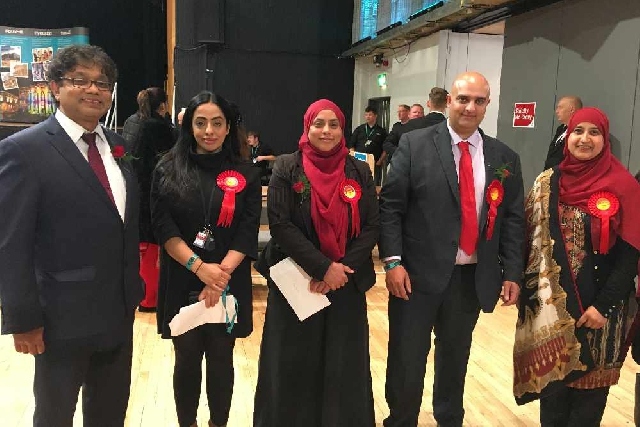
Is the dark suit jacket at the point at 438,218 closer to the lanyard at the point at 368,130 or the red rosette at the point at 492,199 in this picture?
the red rosette at the point at 492,199

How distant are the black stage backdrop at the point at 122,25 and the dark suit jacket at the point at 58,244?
947cm

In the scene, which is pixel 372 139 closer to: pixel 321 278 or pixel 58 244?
pixel 321 278

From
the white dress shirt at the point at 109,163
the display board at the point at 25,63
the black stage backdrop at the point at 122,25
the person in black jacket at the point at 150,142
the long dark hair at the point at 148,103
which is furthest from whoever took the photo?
the black stage backdrop at the point at 122,25

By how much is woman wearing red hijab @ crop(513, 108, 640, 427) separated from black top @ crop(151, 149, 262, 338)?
120 centimetres

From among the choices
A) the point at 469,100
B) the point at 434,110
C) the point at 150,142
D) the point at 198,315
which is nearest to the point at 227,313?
the point at 198,315

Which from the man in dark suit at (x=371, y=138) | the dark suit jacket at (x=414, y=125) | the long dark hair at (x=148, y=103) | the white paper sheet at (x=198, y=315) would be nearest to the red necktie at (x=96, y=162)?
the white paper sheet at (x=198, y=315)

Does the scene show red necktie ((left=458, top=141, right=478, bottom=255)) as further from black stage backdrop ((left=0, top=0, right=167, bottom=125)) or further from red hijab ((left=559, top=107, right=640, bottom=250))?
black stage backdrop ((left=0, top=0, right=167, bottom=125))

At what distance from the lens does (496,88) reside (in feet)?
24.3

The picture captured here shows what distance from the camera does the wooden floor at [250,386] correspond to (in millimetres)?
2809

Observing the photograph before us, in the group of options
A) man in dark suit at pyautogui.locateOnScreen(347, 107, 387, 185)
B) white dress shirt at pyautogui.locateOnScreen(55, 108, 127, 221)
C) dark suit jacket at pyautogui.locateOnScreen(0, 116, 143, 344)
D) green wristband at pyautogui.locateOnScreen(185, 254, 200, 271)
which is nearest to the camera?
dark suit jacket at pyautogui.locateOnScreen(0, 116, 143, 344)

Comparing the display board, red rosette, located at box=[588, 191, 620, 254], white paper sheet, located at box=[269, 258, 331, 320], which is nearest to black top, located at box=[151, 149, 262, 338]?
white paper sheet, located at box=[269, 258, 331, 320]

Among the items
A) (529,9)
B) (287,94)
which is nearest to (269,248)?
(529,9)

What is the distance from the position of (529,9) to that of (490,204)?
4154 millimetres

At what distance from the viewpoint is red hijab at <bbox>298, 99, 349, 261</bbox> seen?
2162 millimetres
